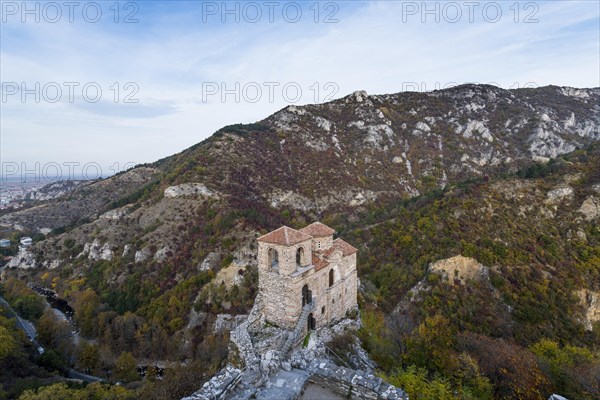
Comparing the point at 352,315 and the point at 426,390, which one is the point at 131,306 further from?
the point at 426,390

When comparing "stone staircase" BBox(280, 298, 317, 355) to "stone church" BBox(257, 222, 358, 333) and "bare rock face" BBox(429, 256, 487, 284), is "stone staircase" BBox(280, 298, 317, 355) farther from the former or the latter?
"bare rock face" BBox(429, 256, 487, 284)

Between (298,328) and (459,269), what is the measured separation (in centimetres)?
2682

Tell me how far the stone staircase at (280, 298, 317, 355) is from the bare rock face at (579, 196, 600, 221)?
135 feet

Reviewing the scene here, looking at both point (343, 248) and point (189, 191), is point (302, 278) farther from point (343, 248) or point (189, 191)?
point (189, 191)

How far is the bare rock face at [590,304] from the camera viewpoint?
32.4 metres

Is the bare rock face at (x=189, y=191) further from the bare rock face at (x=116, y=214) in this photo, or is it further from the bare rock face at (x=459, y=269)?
the bare rock face at (x=459, y=269)

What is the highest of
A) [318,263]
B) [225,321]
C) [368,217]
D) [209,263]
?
[318,263]

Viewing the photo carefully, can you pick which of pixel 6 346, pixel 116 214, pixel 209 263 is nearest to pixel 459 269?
pixel 209 263

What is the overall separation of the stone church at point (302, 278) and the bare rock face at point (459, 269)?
19.7 meters

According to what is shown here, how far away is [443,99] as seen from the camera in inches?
4392

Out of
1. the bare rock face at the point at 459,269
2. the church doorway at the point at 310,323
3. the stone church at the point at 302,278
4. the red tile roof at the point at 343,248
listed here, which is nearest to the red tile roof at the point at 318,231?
the stone church at the point at 302,278

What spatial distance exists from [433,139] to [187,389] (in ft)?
302

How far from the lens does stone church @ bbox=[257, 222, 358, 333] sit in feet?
61.5

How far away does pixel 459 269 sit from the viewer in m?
37.3
